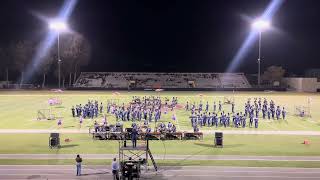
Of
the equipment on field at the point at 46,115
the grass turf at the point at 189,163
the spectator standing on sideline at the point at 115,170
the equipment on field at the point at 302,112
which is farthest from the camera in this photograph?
the equipment on field at the point at 302,112

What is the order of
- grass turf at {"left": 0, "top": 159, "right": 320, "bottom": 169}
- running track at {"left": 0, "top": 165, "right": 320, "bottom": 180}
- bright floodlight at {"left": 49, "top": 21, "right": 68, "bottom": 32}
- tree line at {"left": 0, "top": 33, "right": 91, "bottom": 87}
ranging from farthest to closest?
tree line at {"left": 0, "top": 33, "right": 91, "bottom": 87}
bright floodlight at {"left": 49, "top": 21, "right": 68, "bottom": 32}
grass turf at {"left": 0, "top": 159, "right": 320, "bottom": 169}
running track at {"left": 0, "top": 165, "right": 320, "bottom": 180}

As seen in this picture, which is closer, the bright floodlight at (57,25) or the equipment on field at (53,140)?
the equipment on field at (53,140)

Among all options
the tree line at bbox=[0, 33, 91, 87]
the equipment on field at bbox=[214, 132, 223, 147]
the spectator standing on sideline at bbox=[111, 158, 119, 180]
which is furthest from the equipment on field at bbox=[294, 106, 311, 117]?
the tree line at bbox=[0, 33, 91, 87]

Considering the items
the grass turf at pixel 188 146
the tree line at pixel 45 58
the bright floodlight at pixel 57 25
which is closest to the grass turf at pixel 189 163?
the grass turf at pixel 188 146

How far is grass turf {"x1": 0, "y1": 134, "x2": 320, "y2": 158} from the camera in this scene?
21969 mm

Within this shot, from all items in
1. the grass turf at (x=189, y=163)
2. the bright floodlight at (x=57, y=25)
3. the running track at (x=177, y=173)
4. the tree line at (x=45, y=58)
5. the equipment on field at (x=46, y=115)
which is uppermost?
the bright floodlight at (x=57, y=25)

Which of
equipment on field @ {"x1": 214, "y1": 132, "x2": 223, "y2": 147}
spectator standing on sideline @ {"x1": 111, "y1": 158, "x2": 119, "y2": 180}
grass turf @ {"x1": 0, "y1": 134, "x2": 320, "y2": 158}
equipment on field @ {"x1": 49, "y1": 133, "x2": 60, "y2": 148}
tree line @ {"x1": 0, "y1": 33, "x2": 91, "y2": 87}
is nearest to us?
spectator standing on sideline @ {"x1": 111, "y1": 158, "x2": 119, "y2": 180}

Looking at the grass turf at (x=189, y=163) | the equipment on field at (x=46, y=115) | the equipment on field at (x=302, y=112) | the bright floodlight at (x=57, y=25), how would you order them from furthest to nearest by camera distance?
the bright floodlight at (x=57, y=25)
the equipment on field at (x=302, y=112)
the equipment on field at (x=46, y=115)
the grass turf at (x=189, y=163)

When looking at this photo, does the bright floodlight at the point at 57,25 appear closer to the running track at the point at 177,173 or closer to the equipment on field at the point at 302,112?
the equipment on field at the point at 302,112

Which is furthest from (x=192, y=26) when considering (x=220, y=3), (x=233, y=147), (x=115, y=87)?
(x=233, y=147)

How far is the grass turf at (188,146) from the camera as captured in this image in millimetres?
21969

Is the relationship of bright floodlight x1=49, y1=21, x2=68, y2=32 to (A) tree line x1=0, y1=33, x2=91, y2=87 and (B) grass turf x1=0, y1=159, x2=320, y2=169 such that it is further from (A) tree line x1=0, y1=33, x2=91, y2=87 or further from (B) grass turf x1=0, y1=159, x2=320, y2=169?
(B) grass turf x1=0, y1=159, x2=320, y2=169

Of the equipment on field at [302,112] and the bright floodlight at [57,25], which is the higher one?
the bright floodlight at [57,25]

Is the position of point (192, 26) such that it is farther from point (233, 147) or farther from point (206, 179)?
point (206, 179)
